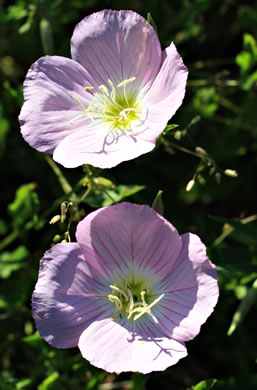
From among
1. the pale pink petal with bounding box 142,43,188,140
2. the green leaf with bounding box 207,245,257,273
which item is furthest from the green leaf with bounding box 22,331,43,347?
the pale pink petal with bounding box 142,43,188,140

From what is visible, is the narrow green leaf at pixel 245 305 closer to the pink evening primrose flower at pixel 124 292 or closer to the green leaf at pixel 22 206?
the pink evening primrose flower at pixel 124 292

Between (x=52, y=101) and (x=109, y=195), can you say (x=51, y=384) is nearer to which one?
(x=109, y=195)

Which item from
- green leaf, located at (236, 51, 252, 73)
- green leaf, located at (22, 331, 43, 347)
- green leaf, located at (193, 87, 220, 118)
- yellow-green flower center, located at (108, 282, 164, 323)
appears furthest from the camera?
green leaf, located at (193, 87, 220, 118)

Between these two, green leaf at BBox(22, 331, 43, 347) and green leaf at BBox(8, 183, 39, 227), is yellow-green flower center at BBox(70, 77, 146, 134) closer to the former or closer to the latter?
green leaf at BBox(8, 183, 39, 227)

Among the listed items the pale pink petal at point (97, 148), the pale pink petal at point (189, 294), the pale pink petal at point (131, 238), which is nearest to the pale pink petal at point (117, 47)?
the pale pink petal at point (97, 148)

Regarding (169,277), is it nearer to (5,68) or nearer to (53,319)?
(53,319)

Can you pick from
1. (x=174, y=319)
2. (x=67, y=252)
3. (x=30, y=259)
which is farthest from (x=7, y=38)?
(x=174, y=319)
